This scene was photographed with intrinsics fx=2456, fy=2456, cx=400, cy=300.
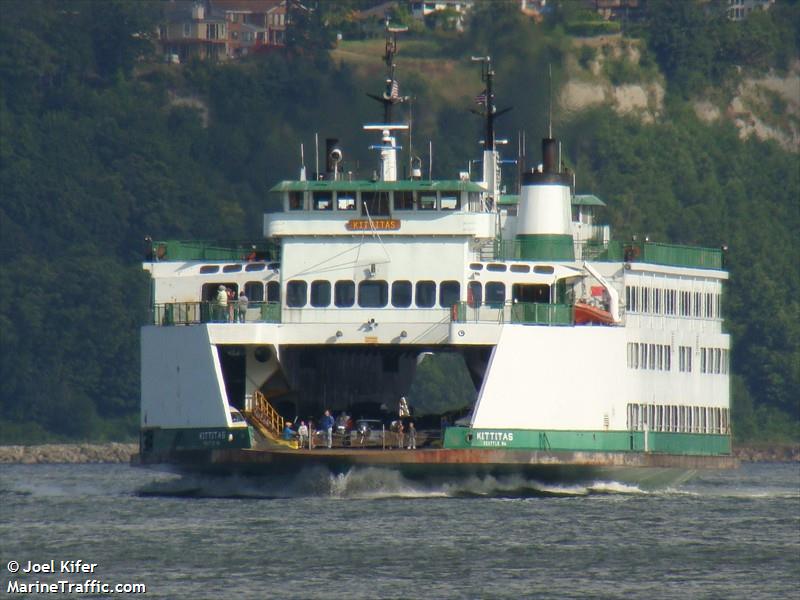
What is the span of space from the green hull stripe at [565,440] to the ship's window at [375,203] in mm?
6550

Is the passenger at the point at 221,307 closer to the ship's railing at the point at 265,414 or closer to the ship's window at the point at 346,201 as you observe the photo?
the ship's railing at the point at 265,414

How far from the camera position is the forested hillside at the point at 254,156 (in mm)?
123812

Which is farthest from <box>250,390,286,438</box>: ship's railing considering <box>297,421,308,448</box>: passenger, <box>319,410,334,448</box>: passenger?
<box>297,421,308,448</box>: passenger

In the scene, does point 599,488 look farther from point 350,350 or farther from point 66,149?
point 66,149

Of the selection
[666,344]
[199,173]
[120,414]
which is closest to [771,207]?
[199,173]

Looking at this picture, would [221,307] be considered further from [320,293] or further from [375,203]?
[375,203]

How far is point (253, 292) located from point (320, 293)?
3.31 meters

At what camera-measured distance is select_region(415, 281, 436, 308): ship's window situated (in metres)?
59.3

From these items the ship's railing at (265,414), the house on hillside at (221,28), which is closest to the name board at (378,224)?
the ship's railing at (265,414)

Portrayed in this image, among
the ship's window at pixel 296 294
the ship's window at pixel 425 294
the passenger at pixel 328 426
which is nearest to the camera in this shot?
the passenger at pixel 328 426

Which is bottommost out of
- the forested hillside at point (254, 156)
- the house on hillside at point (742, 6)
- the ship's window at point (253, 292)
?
the ship's window at point (253, 292)

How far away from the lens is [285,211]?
6044cm

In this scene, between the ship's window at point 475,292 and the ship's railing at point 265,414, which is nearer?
the ship's railing at point 265,414

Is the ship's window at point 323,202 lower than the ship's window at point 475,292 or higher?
higher
